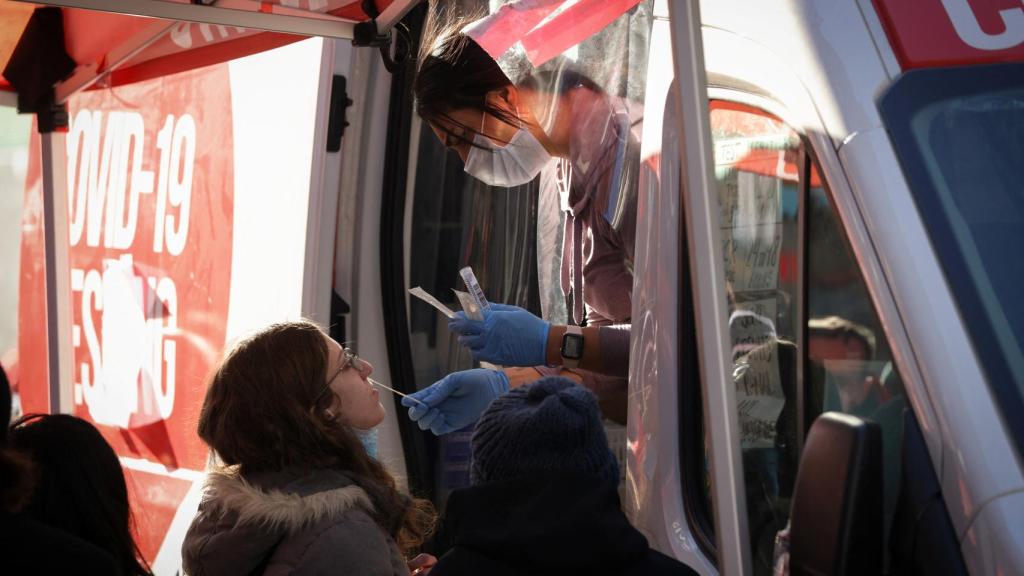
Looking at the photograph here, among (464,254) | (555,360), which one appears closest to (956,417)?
(555,360)

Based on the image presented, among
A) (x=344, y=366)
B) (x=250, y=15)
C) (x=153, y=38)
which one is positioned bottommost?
(x=344, y=366)

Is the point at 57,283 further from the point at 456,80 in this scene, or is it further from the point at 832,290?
the point at 832,290

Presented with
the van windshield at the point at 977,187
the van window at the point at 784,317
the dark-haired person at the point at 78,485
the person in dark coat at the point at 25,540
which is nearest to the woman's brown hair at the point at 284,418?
the dark-haired person at the point at 78,485

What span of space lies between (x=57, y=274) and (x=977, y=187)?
13.3ft

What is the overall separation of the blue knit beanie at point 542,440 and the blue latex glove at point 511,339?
4.11ft

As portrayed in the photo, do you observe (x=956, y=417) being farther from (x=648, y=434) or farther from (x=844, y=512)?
(x=648, y=434)

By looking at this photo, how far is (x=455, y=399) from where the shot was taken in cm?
338

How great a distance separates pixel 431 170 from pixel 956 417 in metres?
2.84

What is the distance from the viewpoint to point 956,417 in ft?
5.21

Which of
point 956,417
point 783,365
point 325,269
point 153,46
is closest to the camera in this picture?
point 956,417

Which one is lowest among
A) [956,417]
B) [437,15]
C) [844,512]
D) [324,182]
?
[844,512]

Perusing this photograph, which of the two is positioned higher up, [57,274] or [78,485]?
[57,274]

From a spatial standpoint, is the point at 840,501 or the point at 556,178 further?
the point at 556,178

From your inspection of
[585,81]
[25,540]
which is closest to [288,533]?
[25,540]
